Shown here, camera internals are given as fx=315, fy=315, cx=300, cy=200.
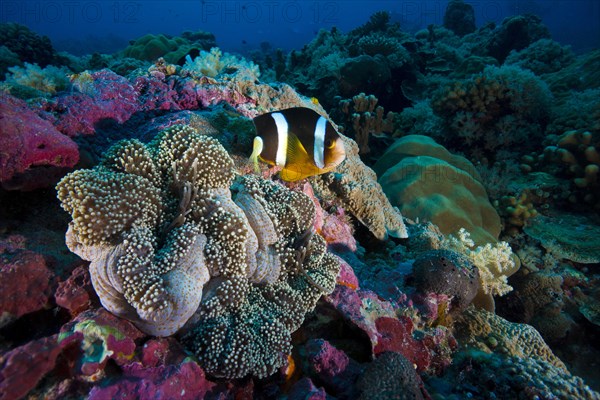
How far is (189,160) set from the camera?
2363mm

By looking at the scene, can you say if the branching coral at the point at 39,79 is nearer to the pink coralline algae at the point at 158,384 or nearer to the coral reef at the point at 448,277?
the pink coralline algae at the point at 158,384

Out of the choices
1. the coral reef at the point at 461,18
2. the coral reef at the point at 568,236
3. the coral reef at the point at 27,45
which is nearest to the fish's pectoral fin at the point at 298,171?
the coral reef at the point at 568,236

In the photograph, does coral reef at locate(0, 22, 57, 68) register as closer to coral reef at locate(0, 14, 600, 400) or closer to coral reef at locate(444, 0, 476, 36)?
coral reef at locate(0, 14, 600, 400)

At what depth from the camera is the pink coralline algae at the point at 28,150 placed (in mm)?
2311

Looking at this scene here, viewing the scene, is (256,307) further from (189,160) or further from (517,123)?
(517,123)

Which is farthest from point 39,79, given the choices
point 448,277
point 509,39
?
point 509,39

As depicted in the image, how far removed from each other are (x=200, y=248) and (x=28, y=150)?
1.58 m

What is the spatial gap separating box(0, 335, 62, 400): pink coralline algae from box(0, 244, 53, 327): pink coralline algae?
490 millimetres

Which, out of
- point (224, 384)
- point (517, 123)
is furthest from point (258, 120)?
point (517, 123)

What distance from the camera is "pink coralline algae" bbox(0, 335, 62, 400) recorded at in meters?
1.48

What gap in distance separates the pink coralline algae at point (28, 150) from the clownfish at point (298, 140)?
62.2 inches

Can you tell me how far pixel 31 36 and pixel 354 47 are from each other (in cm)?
1215

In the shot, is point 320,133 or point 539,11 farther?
point 539,11

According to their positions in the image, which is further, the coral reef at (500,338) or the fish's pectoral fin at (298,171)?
the coral reef at (500,338)
